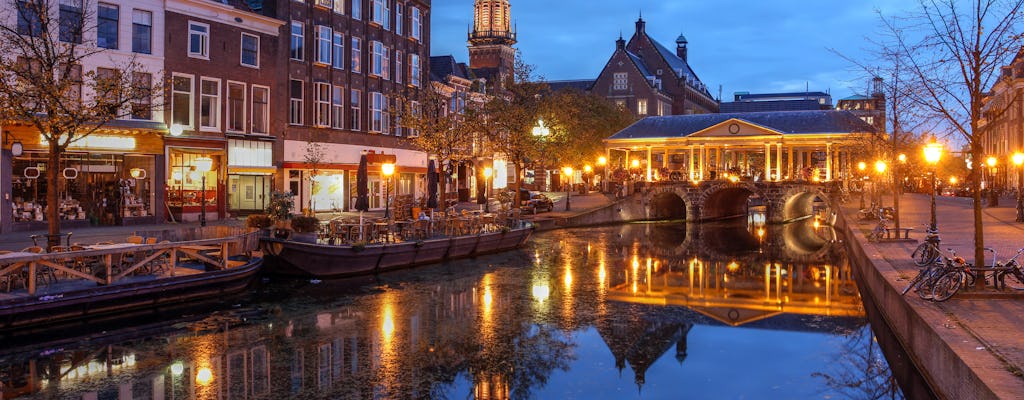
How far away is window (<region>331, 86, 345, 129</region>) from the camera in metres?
44.1

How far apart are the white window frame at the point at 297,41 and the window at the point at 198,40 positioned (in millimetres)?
5677

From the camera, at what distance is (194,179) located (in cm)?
3538

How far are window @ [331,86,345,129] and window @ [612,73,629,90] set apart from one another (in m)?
63.1

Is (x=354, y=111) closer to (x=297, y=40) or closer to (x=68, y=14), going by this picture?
(x=297, y=40)

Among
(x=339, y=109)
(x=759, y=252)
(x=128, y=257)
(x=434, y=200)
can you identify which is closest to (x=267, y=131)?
(x=339, y=109)

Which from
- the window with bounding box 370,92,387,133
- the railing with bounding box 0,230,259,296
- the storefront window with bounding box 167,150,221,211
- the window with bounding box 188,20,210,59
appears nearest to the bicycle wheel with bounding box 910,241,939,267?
the railing with bounding box 0,230,259,296

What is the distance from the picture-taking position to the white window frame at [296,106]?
41.2m

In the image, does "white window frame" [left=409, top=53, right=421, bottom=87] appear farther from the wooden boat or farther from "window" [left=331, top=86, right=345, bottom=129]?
the wooden boat

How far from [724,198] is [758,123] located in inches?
288

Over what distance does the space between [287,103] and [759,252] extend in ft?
78.8

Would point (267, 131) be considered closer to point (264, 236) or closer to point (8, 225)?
point (8, 225)

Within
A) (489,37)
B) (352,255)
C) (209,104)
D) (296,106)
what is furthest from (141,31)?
(489,37)

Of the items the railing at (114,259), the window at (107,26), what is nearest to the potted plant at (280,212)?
the railing at (114,259)

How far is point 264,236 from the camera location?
930 inches
